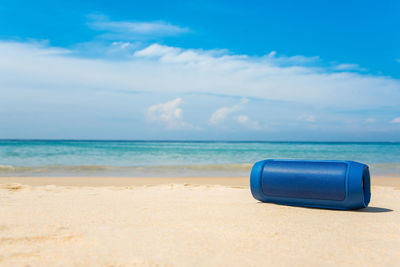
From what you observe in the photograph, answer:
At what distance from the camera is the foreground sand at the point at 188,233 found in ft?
11.3

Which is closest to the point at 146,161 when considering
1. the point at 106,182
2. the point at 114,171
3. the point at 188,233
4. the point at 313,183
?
the point at 114,171

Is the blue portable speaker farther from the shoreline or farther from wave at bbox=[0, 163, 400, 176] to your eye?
wave at bbox=[0, 163, 400, 176]

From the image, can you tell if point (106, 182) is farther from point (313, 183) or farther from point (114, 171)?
point (313, 183)

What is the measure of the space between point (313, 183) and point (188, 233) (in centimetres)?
247

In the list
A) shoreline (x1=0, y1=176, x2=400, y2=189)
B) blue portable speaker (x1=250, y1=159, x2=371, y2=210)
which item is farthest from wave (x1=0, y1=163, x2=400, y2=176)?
blue portable speaker (x1=250, y1=159, x2=371, y2=210)

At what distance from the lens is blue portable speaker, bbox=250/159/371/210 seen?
18.0 feet

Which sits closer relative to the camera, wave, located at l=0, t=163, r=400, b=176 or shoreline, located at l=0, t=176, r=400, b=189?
shoreline, located at l=0, t=176, r=400, b=189

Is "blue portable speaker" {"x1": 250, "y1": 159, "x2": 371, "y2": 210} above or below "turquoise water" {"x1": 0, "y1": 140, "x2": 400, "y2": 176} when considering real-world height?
above

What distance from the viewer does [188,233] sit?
168 inches

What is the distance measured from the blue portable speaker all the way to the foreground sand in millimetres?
182

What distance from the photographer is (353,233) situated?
4395 mm

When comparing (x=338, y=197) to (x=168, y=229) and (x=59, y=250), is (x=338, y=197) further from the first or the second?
(x=59, y=250)

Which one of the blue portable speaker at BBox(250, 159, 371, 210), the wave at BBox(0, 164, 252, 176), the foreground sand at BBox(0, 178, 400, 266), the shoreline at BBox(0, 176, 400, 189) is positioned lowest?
the wave at BBox(0, 164, 252, 176)

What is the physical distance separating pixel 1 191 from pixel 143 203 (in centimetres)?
355
